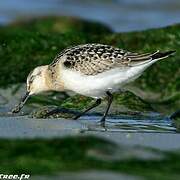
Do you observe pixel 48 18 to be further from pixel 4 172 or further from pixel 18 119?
pixel 4 172

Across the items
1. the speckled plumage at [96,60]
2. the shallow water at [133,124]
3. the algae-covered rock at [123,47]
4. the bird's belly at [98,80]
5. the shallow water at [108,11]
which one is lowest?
the shallow water at [108,11]

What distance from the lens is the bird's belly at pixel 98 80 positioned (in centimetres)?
841

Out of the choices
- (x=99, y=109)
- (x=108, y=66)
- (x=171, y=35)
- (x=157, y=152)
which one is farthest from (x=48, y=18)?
(x=157, y=152)

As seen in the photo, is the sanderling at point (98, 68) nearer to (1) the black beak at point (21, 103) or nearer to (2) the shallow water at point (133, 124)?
(2) the shallow water at point (133, 124)

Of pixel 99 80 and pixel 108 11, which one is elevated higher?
pixel 99 80

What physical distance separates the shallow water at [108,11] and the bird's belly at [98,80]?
9.12 meters

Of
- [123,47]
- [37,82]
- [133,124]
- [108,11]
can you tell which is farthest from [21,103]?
[108,11]

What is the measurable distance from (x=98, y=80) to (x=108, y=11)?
39.7 ft

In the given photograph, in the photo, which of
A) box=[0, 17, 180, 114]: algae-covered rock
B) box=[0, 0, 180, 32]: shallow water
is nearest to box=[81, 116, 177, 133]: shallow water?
box=[0, 17, 180, 114]: algae-covered rock

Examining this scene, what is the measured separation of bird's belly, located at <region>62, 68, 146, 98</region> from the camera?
8406 mm

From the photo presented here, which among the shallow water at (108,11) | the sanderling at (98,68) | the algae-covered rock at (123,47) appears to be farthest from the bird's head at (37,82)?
the shallow water at (108,11)

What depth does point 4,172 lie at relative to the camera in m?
5.58

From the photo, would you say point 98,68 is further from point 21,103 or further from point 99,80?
point 21,103

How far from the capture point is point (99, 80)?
27.7ft
